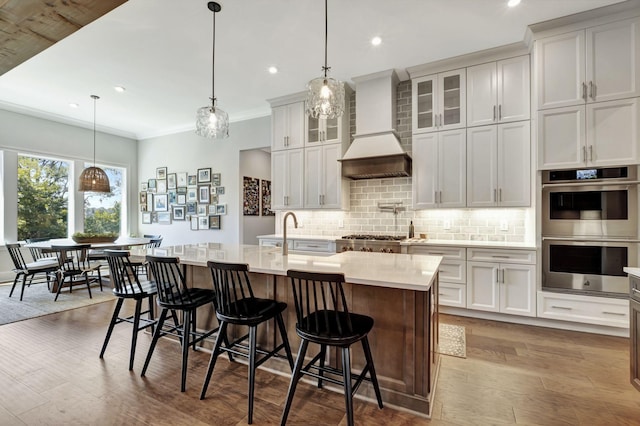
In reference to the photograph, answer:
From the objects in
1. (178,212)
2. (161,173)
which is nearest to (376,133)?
(178,212)

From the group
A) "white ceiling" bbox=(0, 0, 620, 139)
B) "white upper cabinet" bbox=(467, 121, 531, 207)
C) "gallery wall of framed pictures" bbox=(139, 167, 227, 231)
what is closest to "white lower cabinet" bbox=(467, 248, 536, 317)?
"white upper cabinet" bbox=(467, 121, 531, 207)

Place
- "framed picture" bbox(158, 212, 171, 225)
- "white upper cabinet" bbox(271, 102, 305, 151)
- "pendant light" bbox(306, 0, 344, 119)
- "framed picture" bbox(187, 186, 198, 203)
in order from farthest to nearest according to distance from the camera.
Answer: "framed picture" bbox(158, 212, 171, 225) < "framed picture" bbox(187, 186, 198, 203) < "white upper cabinet" bbox(271, 102, 305, 151) < "pendant light" bbox(306, 0, 344, 119)

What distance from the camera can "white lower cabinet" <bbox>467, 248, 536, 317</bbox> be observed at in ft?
10.7

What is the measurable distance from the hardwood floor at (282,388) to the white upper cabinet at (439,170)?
1679mm

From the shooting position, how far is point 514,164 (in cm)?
347

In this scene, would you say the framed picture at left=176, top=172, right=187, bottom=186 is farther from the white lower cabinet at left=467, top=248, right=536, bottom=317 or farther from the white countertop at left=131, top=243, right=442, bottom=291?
the white lower cabinet at left=467, top=248, right=536, bottom=317

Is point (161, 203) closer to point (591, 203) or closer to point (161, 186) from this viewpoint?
point (161, 186)

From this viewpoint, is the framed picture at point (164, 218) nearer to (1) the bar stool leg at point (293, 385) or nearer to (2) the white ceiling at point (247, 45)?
(2) the white ceiling at point (247, 45)

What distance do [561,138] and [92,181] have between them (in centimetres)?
659

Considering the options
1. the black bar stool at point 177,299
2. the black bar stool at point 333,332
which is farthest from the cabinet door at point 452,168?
the black bar stool at point 177,299

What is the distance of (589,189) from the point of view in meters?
3.02

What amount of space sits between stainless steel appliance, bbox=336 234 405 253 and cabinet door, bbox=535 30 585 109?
7.18ft

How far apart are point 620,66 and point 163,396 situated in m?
4.90

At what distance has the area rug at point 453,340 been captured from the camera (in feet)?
8.77
